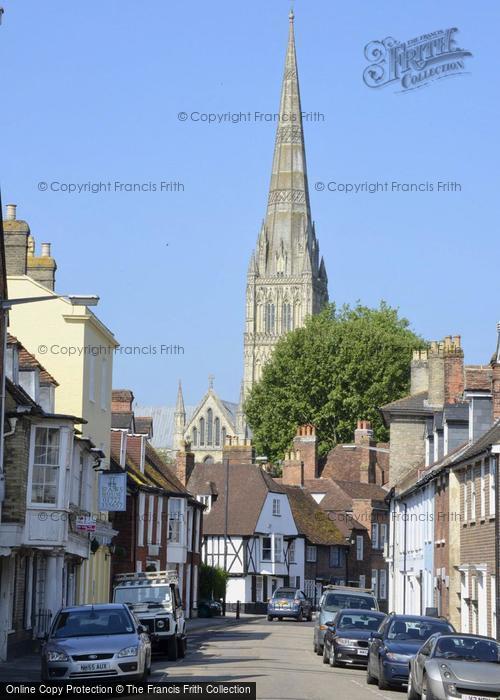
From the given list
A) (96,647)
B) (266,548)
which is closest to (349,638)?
(96,647)

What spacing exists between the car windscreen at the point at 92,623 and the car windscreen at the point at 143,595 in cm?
859

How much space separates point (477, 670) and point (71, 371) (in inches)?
966

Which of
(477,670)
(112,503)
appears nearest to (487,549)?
(112,503)

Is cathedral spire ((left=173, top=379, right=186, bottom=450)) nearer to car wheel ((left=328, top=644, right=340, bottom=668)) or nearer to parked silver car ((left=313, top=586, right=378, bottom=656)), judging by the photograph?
parked silver car ((left=313, top=586, right=378, bottom=656))

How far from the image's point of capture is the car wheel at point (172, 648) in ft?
109

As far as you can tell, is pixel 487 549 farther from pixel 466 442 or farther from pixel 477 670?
pixel 477 670

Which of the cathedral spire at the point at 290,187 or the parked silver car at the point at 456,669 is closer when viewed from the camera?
the parked silver car at the point at 456,669

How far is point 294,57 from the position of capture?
191m

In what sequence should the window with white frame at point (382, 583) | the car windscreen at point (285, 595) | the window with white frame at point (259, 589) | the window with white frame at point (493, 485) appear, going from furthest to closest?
the window with white frame at point (382, 583)
the window with white frame at point (259, 589)
the car windscreen at point (285, 595)
the window with white frame at point (493, 485)

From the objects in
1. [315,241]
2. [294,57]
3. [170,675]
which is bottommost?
[170,675]

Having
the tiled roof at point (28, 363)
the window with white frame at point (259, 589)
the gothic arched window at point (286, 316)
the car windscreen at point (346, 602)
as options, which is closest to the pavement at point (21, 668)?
the tiled roof at point (28, 363)

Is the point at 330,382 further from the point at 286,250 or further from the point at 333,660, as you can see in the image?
the point at 286,250

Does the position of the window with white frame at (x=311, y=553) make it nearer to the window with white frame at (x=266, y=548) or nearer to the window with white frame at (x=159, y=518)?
the window with white frame at (x=266, y=548)

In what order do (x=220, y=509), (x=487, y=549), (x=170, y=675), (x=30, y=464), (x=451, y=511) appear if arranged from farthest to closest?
(x=220, y=509)
(x=451, y=511)
(x=487, y=549)
(x=30, y=464)
(x=170, y=675)
